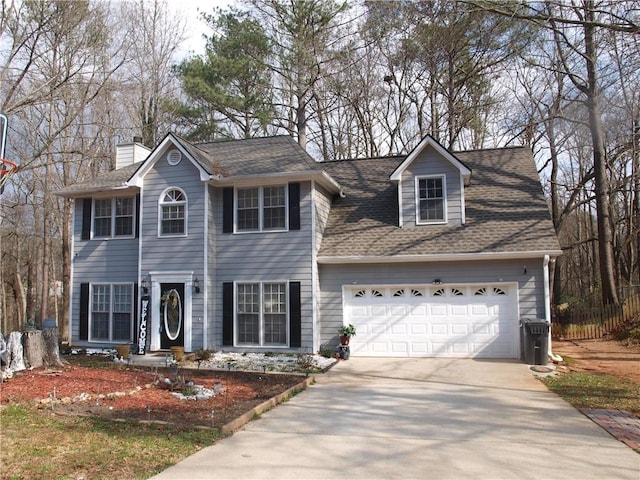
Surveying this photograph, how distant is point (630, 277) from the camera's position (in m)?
26.8

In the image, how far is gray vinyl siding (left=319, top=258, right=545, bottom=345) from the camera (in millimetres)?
13250

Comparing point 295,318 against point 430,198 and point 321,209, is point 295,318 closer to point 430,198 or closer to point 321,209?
point 321,209

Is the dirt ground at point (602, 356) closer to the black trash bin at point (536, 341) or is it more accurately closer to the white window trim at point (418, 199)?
the black trash bin at point (536, 341)

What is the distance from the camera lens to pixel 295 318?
13750 mm

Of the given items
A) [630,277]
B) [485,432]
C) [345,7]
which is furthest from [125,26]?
[630,277]

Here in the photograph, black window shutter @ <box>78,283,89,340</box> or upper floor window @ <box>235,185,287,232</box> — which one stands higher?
upper floor window @ <box>235,185,287,232</box>

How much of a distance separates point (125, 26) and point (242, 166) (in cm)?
1317

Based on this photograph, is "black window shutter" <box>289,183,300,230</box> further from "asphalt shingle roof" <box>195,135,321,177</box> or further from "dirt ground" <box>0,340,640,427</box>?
"dirt ground" <box>0,340,640,427</box>

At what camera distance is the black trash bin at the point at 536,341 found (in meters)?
12.1

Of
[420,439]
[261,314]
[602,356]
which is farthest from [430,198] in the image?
[420,439]

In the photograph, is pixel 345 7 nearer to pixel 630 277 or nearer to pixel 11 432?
pixel 630 277

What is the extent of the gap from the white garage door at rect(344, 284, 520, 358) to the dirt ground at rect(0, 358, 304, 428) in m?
3.85

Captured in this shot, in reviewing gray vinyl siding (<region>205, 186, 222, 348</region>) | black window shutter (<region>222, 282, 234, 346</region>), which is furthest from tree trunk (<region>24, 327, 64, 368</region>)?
black window shutter (<region>222, 282, 234, 346</region>)

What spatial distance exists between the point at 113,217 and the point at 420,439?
489 inches
